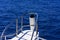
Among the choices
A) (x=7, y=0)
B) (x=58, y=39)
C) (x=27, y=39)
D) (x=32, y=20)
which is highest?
(x=7, y=0)

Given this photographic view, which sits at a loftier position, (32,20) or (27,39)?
(32,20)

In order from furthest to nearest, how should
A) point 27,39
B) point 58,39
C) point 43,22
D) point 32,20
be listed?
1. point 43,22
2. point 58,39
3. point 32,20
4. point 27,39

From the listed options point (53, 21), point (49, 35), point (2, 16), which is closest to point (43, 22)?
point (53, 21)

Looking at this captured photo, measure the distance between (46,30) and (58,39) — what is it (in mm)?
2390

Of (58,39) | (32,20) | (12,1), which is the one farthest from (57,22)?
(12,1)

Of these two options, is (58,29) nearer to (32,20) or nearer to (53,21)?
(53,21)

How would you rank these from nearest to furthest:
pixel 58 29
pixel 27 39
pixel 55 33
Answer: pixel 27 39 → pixel 55 33 → pixel 58 29

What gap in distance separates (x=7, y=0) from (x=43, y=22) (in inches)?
650

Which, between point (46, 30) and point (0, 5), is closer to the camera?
point (46, 30)

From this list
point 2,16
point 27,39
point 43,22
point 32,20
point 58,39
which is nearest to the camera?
point 27,39

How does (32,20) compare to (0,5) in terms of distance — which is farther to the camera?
(0,5)

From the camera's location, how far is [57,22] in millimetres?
20422

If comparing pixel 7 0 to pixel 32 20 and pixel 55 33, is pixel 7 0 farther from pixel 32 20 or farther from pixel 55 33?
pixel 32 20

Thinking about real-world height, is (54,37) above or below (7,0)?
below
